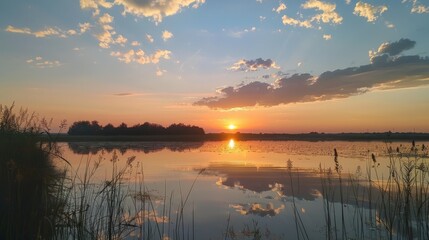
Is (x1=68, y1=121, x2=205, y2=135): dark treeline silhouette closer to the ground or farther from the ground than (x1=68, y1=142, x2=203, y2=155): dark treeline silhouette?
farther from the ground

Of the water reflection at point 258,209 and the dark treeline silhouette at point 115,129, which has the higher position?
the dark treeline silhouette at point 115,129

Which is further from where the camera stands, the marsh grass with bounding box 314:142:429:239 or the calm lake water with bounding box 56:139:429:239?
the calm lake water with bounding box 56:139:429:239

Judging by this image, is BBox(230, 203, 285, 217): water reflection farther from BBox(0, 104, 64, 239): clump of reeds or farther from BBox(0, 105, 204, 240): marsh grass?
BBox(0, 104, 64, 239): clump of reeds

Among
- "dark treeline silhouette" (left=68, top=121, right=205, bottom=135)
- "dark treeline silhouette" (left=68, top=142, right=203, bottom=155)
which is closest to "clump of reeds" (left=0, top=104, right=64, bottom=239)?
"dark treeline silhouette" (left=68, top=142, right=203, bottom=155)

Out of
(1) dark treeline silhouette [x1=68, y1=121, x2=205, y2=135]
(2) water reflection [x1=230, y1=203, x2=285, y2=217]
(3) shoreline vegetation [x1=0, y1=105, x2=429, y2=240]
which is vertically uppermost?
(1) dark treeline silhouette [x1=68, y1=121, x2=205, y2=135]

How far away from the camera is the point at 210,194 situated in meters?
11.1

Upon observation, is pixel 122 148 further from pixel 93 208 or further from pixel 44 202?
pixel 44 202

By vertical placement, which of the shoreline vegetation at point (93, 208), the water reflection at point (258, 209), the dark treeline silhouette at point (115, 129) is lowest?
the water reflection at point (258, 209)

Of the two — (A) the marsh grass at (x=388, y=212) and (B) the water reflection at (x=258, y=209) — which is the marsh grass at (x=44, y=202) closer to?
(B) the water reflection at (x=258, y=209)

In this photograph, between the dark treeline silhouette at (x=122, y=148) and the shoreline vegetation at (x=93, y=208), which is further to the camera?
the dark treeline silhouette at (x=122, y=148)

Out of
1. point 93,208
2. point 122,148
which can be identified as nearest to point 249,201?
point 93,208

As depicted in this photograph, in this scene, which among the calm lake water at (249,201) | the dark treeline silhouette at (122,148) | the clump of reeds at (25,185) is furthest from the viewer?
the dark treeline silhouette at (122,148)

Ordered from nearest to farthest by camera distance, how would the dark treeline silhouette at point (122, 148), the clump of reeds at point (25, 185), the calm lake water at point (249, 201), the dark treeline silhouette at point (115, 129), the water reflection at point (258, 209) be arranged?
the clump of reeds at point (25, 185)
the calm lake water at point (249, 201)
the water reflection at point (258, 209)
the dark treeline silhouette at point (122, 148)
the dark treeline silhouette at point (115, 129)

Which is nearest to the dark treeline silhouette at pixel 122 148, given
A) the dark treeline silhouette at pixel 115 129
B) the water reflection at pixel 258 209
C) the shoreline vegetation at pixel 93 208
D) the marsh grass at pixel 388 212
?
the water reflection at pixel 258 209
